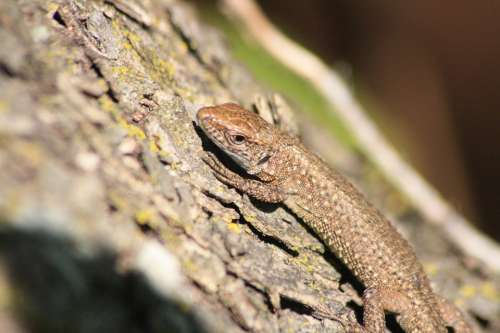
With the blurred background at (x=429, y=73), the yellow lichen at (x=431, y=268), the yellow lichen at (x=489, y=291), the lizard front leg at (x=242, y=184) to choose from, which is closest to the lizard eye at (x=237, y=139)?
the lizard front leg at (x=242, y=184)

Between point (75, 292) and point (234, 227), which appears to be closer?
point (75, 292)

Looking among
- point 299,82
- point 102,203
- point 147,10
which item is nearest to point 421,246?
point 299,82

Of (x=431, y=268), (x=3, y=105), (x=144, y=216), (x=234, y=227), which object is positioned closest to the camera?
(x=3, y=105)

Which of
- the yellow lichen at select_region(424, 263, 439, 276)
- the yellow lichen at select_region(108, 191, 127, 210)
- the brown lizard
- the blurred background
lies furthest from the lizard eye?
the blurred background

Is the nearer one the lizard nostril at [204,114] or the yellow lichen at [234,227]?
the yellow lichen at [234,227]

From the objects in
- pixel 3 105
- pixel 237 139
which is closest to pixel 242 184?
pixel 237 139

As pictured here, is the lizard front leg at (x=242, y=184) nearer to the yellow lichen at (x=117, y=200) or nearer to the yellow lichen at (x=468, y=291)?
the yellow lichen at (x=117, y=200)

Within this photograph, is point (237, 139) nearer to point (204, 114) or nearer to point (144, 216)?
point (204, 114)
